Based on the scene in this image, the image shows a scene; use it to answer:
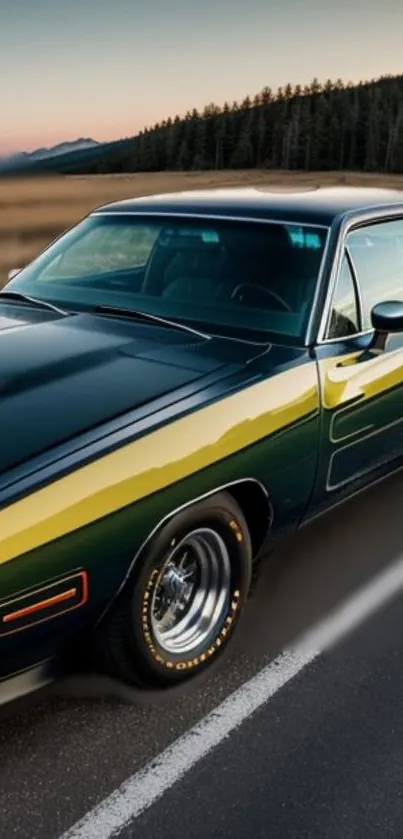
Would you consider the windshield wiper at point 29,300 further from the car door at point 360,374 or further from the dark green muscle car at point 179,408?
the car door at point 360,374

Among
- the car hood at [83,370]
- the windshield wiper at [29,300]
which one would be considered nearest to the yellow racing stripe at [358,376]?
the car hood at [83,370]

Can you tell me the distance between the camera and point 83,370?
131 inches

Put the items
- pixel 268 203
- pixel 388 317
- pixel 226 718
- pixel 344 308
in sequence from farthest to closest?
pixel 268 203
pixel 344 308
pixel 388 317
pixel 226 718

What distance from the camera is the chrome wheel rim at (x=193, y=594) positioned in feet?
10.4

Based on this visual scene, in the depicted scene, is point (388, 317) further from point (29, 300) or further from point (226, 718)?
point (226, 718)

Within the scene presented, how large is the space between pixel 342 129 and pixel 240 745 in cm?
6463

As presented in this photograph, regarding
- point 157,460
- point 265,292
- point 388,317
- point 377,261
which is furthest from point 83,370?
point 377,261

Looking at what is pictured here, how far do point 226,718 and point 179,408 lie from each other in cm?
98

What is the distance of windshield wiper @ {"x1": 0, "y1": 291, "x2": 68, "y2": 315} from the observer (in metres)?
4.14

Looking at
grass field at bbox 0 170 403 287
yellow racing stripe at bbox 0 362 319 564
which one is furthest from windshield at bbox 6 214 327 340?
grass field at bbox 0 170 403 287

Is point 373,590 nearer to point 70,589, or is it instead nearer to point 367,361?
point 367,361

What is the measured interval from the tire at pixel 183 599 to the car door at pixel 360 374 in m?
0.59

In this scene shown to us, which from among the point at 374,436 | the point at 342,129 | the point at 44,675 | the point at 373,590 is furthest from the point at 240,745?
the point at 342,129

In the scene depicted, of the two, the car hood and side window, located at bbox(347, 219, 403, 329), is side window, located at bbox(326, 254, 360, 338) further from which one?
the car hood
